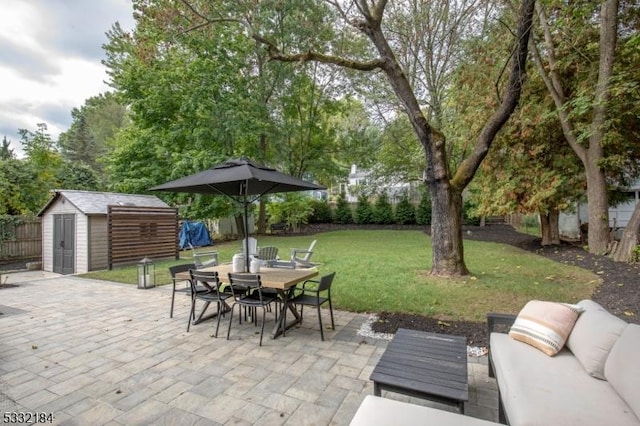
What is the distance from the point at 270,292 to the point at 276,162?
13.4 metres

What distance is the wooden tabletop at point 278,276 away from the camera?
3787mm

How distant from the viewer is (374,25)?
6117mm

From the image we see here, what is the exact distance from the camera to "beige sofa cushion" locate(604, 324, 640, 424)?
1.64m

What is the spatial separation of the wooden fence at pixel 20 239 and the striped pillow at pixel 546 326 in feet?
48.1

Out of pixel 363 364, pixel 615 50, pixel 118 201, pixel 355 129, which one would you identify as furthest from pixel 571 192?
pixel 118 201

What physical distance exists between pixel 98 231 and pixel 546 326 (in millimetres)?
10700

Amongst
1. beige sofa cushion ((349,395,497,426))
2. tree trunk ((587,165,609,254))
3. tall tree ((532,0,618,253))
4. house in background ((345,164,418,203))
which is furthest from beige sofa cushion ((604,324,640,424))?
house in background ((345,164,418,203))

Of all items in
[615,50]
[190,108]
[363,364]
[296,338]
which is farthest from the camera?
[190,108]

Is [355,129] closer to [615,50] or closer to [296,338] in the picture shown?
[615,50]

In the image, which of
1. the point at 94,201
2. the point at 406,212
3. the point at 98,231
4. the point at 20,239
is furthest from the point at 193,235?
the point at 406,212

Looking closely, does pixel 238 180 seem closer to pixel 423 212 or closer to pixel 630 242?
pixel 630 242

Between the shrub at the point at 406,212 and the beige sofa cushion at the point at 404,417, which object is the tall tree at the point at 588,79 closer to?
the beige sofa cushion at the point at 404,417

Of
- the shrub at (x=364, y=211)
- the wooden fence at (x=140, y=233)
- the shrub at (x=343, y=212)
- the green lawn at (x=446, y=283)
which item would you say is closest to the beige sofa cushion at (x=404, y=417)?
the green lawn at (x=446, y=283)

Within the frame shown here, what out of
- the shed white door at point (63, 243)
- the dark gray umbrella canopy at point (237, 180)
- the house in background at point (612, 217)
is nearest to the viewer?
the dark gray umbrella canopy at point (237, 180)
